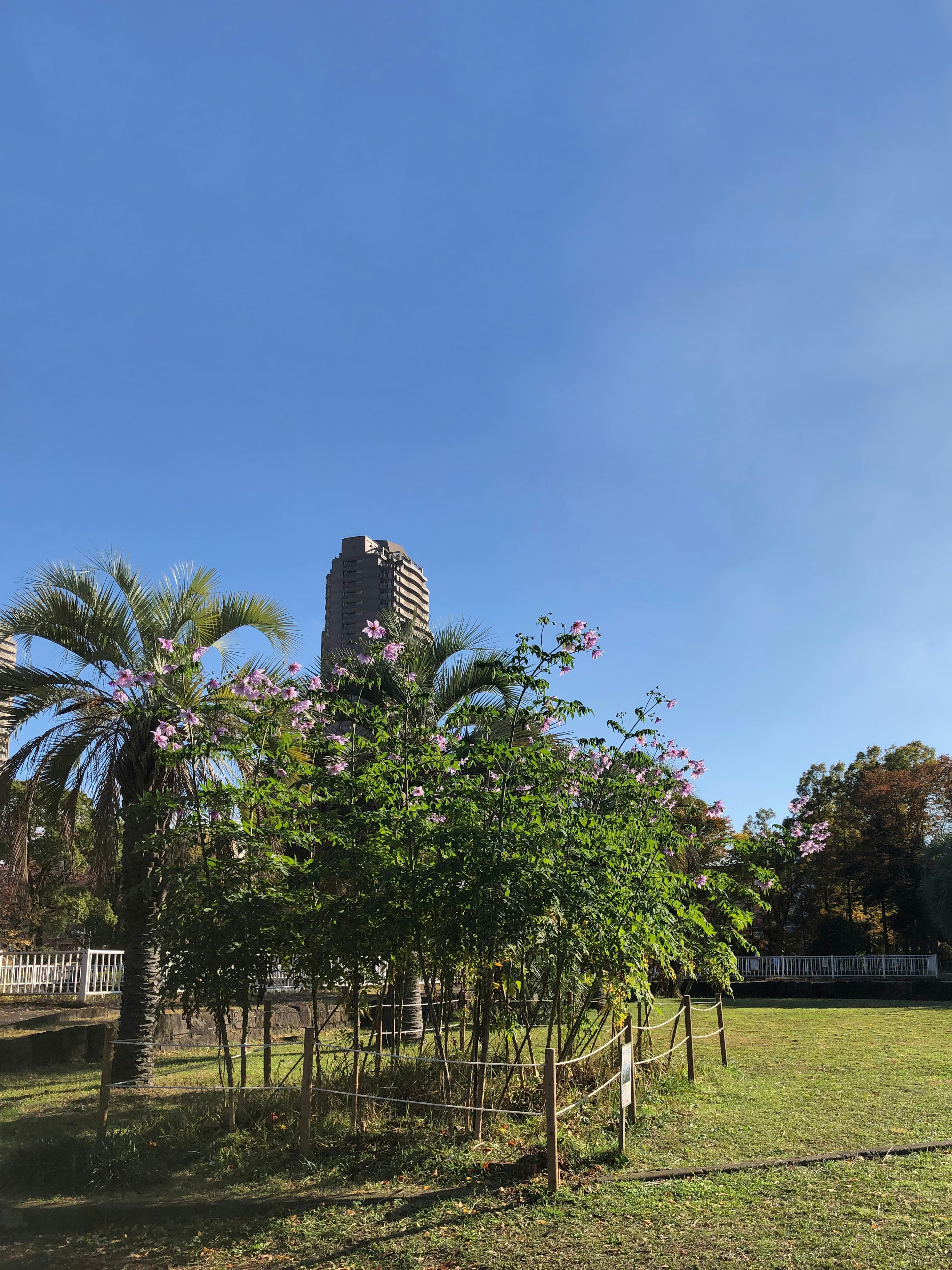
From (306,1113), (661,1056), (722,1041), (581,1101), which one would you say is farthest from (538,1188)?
(722,1041)

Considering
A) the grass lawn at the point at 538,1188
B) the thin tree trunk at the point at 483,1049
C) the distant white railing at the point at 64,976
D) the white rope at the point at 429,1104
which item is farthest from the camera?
the distant white railing at the point at 64,976

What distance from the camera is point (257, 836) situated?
8258 millimetres

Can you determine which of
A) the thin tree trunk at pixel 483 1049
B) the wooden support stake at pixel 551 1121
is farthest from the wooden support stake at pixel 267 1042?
the wooden support stake at pixel 551 1121

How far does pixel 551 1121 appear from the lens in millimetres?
6598

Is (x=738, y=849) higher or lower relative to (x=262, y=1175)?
higher

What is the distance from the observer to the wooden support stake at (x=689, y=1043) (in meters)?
10.8

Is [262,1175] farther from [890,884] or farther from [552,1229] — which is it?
[890,884]

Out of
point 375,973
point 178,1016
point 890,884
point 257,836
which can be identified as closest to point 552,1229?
point 375,973

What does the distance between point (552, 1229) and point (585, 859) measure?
253cm

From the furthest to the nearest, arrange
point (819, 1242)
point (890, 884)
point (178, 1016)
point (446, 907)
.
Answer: point (890, 884), point (178, 1016), point (446, 907), point (819, 1242)

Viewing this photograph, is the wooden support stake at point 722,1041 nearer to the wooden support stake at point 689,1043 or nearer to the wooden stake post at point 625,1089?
the wooden support stake at point 689,1043

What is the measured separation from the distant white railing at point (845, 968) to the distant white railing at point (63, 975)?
18817mm

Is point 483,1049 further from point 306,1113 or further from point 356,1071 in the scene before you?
point 306,1113

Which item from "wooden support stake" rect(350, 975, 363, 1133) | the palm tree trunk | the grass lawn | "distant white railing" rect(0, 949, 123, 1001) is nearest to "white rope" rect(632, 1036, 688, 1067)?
the grass lawn
